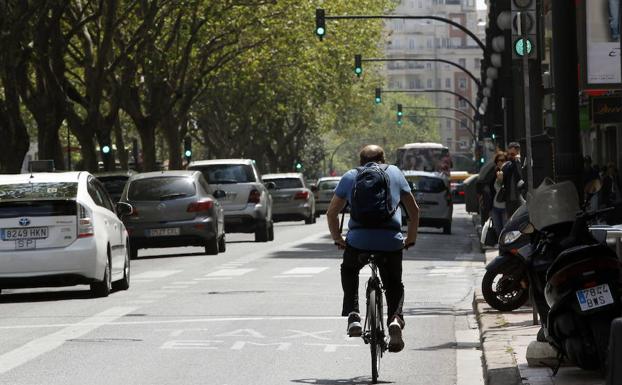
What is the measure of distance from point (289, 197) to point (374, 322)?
47.1 m

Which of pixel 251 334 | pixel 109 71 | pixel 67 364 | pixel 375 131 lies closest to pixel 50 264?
pixel 251 334

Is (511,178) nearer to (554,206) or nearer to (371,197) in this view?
(371,197)

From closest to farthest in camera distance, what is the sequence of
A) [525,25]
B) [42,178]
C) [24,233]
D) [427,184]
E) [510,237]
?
[510,237] → [525,25] → [24,233] → [42,178] → [427,184]

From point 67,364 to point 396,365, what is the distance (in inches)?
90.3

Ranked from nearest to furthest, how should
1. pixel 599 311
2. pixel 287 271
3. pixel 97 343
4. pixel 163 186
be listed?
pixel 599 311 < pixel 97 343 < pixel 287 271 < pixel 163 186

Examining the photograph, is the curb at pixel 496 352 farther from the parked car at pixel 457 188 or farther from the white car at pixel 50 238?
the parked car at pixel 457 188

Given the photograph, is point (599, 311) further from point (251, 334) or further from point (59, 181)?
point (59, 181)

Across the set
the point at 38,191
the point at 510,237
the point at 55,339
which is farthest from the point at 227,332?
the point at 38,191

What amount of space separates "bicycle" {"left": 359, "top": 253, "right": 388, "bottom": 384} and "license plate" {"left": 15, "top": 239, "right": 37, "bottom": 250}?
348 inches

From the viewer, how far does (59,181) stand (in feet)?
67.8

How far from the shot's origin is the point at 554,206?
1070 cm

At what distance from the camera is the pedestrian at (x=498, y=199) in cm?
2623

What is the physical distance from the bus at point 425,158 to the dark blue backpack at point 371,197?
83079 mm

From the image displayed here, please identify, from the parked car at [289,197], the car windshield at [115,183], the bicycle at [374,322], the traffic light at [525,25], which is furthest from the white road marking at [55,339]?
the parked car at [289,197]
